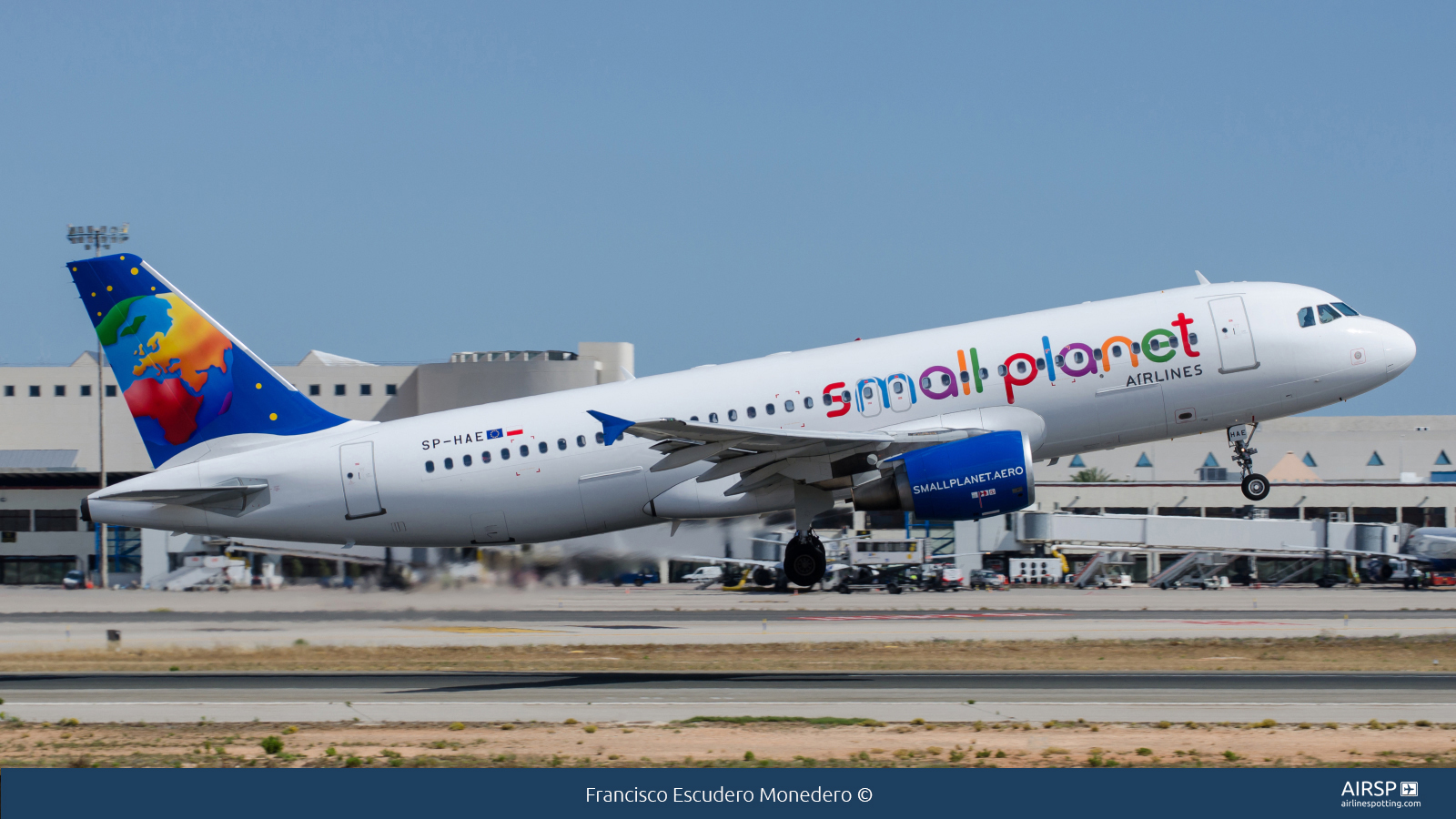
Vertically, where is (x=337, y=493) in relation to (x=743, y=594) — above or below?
above

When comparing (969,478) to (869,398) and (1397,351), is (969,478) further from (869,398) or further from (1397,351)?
(1397,351)

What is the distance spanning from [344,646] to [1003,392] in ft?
63.7

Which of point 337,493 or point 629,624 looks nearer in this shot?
point 337,493

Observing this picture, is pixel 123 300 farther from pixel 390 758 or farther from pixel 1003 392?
pixel 1003 392

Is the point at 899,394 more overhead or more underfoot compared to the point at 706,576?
more overhead

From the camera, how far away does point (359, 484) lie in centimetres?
3067

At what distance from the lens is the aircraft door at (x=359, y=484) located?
30.6 metres

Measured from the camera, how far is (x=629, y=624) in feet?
143

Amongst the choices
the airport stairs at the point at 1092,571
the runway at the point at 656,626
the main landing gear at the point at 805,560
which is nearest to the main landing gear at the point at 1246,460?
the main landing gear at the point at 805,560

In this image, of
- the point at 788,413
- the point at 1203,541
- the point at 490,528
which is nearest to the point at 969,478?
the point at 788,413

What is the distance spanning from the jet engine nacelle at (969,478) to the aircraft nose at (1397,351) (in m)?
8.32

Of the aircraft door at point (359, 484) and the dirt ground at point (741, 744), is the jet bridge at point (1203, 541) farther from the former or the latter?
the dirt ground at point (741, 744)

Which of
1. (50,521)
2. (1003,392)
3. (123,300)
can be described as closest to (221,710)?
(123,300)

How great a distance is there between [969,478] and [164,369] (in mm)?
18998
